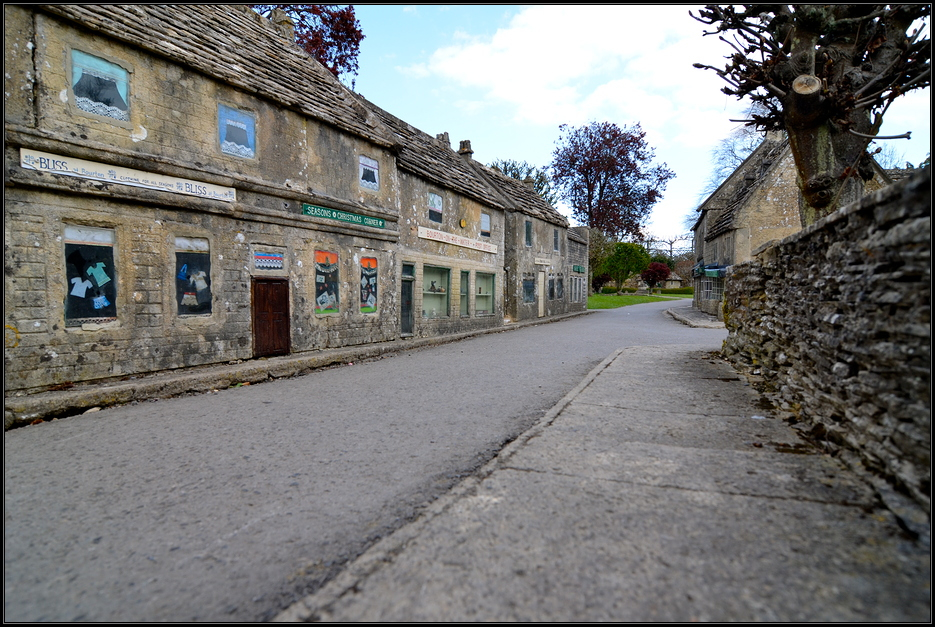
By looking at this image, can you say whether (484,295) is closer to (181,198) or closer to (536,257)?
(536,257)

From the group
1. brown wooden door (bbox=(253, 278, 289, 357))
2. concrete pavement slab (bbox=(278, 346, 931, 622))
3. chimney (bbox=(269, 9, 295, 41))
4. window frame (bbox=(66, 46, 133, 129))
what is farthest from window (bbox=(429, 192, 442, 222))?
concrete pavement slab (bbox=(278, 346, 931, 622))

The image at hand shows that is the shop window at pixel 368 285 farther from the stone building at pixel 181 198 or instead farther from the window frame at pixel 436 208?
the window frame at pixel 436 208

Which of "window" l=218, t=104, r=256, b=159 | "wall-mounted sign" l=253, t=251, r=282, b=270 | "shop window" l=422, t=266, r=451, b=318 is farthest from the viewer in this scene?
"shop window" l=422, t=266, r=451, b=318

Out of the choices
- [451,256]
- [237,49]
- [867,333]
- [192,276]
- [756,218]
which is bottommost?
[867,333]

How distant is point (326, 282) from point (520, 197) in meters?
17.3

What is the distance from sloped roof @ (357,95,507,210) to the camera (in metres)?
15.4

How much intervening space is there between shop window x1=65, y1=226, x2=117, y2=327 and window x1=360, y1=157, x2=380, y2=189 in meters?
6.62

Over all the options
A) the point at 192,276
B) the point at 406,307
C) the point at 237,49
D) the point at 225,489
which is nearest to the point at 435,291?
the point at 406,307

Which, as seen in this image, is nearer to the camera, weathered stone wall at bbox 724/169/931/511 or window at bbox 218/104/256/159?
weathered stone wall at bbox 724/169/931/511

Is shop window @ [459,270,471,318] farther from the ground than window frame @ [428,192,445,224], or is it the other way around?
window frame @ [428,192,445,224]

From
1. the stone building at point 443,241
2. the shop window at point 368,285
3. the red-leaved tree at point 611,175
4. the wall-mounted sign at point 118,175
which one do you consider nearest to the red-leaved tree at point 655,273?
the red-leaved tree at point 611,175

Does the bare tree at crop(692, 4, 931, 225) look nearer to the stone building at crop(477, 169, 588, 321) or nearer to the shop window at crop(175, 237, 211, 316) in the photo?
the shop window at crop(175, 237, 211, 316)

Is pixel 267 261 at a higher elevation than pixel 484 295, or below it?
higher

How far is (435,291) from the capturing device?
1655cm
